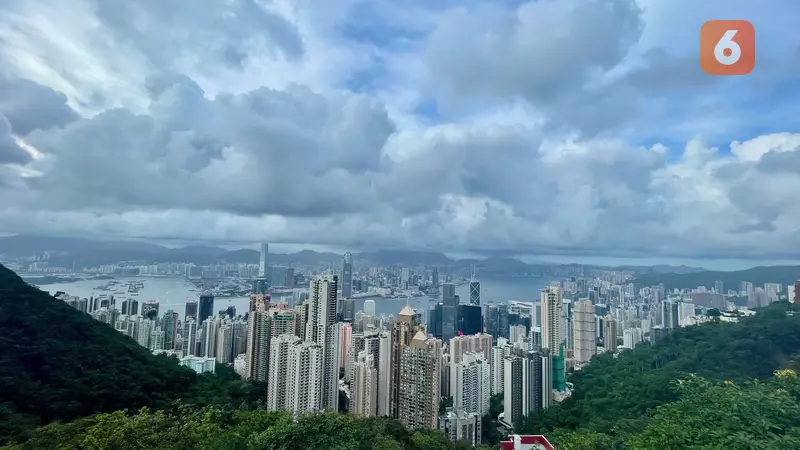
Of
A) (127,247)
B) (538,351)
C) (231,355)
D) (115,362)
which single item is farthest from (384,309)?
(115,362)

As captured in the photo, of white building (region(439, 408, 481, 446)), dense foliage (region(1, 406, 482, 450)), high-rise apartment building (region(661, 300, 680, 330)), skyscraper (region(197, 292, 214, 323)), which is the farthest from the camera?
high-rise apartment building (region(661, 300, 680, 330))

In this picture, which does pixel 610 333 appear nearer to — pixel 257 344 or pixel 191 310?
pixel 257 344

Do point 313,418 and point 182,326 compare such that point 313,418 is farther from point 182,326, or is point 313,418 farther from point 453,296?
point 453,296

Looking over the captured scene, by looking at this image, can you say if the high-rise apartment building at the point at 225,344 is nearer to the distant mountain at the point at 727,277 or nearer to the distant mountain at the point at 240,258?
the distant mountain at the point at 240,258

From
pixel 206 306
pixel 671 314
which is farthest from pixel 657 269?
pixel 206 306

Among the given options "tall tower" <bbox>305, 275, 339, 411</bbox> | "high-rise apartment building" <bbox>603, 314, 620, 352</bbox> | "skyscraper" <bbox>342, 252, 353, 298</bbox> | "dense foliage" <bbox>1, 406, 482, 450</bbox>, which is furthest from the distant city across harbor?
"dense foliage" <bbox>1, 406, 482, 450</bbox>

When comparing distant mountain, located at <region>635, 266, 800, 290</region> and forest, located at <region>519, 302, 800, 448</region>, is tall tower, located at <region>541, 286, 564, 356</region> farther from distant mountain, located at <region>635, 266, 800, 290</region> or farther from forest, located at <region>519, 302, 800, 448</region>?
distant mountain, located at <region>635, 266, 800, 290</region>

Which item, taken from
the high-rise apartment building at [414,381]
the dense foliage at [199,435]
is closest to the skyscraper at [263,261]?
the high-rise apartment building at [414,381]
